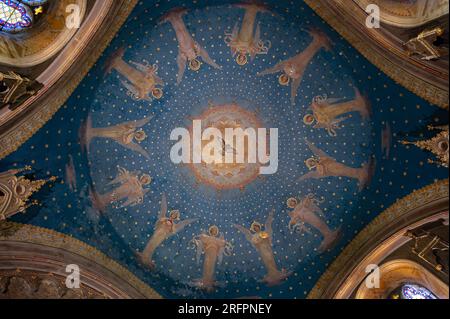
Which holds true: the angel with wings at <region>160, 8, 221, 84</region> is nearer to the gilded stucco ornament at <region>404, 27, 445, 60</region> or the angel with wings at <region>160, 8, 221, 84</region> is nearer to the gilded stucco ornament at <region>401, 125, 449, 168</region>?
the gilded stucco ornament at <region>404, 27, 445, 60</region>

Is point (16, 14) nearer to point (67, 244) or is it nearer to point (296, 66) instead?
point (67, 244)

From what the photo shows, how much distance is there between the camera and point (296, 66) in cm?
1080

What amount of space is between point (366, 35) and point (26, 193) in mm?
7531

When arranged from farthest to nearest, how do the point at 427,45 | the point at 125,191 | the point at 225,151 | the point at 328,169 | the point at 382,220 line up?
the point at 225,151 → the point at 125,191 → the point at 328,169 → the point at 382,220 → the point at 427,45

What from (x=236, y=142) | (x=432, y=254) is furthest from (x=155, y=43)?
(x=432, y=254)

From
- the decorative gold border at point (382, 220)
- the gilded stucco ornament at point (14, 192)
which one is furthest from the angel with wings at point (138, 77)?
the decorative gold border at point (382, 220)

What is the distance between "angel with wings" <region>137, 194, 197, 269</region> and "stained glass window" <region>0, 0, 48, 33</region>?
4770 mm

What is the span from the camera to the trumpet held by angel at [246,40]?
10484 mm

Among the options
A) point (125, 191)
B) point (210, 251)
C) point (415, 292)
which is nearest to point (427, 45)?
point (415, 292)

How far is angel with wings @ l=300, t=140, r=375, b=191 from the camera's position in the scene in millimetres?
10625

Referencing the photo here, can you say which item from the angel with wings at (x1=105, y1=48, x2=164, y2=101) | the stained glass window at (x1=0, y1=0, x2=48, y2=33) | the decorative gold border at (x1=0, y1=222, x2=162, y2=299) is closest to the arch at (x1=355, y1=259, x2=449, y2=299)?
the decorative gold border at (x1=0, y1=222, x2=162, y2=299)

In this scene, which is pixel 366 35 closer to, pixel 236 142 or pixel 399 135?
pixel 399 135

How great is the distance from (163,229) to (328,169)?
410 cm

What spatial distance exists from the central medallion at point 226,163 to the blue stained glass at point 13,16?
13.5 ft
